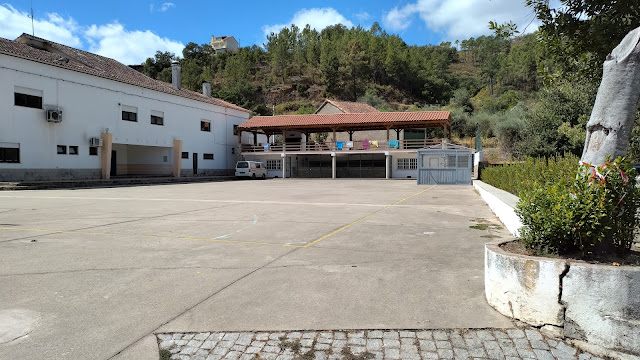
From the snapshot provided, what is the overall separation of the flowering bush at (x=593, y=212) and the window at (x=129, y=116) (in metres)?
29.1

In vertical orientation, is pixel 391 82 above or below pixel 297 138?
above

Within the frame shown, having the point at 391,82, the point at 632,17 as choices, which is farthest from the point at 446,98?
the point at 632,17

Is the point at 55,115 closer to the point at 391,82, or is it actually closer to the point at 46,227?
the point at 46,227

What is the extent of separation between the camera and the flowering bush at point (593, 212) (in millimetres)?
2977

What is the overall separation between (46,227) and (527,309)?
27.5 feet

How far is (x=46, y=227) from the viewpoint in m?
7.59

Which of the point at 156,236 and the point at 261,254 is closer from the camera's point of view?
the point at 261,254

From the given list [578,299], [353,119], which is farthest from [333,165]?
[578,299]

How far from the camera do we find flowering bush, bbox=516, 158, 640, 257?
2.98 m

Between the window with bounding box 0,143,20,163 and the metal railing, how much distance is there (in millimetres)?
19753

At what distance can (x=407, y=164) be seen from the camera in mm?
34750

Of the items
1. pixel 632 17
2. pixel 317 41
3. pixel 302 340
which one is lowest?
pixel 302 340

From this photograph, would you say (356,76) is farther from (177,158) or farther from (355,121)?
(177,158)

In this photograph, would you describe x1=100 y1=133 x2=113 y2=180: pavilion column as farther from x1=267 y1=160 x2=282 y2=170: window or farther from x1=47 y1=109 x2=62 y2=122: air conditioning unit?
x1=267 y1=160 x2=282 y2=170: window
